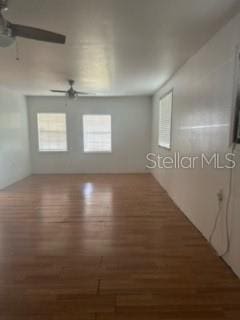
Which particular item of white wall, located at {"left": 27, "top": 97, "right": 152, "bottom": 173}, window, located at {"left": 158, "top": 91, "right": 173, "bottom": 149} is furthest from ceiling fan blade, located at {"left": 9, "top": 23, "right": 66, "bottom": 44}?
white wall, located at {"left": 27, "top": 97, "right": 152, "bottom": 173}

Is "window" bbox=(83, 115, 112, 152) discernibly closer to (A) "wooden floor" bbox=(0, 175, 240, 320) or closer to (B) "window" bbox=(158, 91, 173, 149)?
(B) "window" bbox=(158, 91, 173, 149)

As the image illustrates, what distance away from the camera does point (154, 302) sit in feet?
5.98

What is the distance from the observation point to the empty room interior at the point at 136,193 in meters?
1.89

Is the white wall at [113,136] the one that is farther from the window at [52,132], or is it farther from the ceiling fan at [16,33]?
the ceiling fan at [16,33]

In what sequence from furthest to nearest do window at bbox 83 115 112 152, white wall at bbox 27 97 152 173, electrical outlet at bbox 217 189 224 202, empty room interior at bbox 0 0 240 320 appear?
1. window at bbox 83 115 112 152
2. white wall at bbox 27 97 152 173
3. electrical outlet at bbox 217 189 224 202
4. empty room interior at bbox 0 0 240 320

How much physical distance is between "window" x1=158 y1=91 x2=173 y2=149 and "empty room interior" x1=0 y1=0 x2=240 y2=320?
46 millimetres

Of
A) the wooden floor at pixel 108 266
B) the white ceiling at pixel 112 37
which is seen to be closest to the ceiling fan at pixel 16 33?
the white ceiling at pixel 112 37

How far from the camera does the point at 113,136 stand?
24.1ft

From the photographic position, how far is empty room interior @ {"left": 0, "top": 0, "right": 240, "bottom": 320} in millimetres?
1891

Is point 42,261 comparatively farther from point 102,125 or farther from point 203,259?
point 102,125

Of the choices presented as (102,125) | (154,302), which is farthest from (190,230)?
(102,125)

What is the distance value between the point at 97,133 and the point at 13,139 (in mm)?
2514

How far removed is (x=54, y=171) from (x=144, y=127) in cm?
331

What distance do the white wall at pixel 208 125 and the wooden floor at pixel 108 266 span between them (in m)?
0.29
